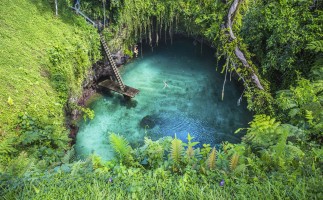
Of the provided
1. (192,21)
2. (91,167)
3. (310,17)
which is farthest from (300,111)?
(192,21)

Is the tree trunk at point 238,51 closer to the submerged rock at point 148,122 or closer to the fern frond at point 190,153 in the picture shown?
the submerged rock at point 148,122

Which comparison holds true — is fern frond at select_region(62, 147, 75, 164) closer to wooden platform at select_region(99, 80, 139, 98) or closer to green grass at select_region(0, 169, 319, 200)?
green grass at select_region(0, 169, 319, 200)

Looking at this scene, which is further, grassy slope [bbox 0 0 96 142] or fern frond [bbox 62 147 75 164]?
grassy slope [bbox 0 0 96 142]

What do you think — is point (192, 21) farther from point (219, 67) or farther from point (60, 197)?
point (60, 197)

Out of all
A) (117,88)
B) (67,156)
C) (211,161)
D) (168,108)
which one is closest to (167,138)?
(211,161)

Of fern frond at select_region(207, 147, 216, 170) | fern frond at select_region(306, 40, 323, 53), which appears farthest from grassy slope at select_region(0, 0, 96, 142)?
fern frond at select_region(306, 40, 323, 53)
